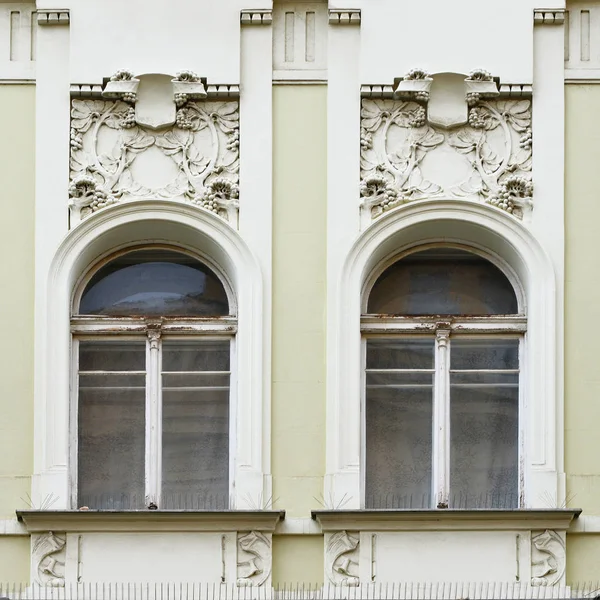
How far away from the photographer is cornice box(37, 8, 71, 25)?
20.6 m

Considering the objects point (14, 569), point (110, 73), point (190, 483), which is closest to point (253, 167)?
point (110, 73)

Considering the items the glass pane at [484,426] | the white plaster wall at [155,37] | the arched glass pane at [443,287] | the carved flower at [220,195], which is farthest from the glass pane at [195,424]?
the white plaster wall at [155,37]

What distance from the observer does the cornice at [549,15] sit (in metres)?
20.7

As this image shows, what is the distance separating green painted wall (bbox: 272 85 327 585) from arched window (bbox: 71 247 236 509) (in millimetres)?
623

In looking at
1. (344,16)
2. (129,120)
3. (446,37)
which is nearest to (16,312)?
(129,120)

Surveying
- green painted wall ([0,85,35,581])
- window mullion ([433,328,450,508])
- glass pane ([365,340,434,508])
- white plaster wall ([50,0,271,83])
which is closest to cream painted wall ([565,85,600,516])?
window mullion ([433,328,450,508])

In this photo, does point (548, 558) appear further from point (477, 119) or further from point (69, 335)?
point (69, 335)

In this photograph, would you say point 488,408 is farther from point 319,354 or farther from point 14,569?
point 14,569

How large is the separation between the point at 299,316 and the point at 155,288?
1.56 meters

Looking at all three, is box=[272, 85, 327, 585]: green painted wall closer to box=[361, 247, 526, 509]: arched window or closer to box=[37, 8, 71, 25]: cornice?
box=[361, 247, 526, 509]: arched window

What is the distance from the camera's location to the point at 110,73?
20.6m

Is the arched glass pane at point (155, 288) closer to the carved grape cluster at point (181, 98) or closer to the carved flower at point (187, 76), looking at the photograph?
the carved grape cluster at point (181, 98)

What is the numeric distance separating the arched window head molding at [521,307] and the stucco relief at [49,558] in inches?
97.0

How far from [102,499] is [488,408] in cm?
370
